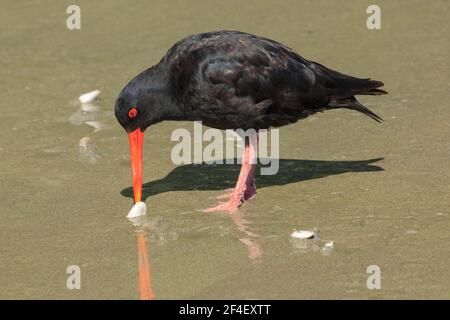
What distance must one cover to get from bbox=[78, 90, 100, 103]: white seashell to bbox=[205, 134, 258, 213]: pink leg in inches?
107

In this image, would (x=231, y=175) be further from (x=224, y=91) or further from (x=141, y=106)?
(x=141, y=106)

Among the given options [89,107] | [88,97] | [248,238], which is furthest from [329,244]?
[88,97]

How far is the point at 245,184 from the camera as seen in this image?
322 inches

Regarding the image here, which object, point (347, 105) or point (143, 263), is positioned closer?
point (143, 263)

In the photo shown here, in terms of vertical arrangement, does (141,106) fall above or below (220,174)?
above

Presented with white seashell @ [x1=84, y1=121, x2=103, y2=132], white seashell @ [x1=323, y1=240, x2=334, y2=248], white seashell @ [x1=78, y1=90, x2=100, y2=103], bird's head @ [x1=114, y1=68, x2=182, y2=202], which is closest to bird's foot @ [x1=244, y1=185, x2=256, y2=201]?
bird's head @ [x1=114, y1=68, x2=182, y2=202]

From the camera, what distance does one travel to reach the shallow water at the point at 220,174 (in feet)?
21.5

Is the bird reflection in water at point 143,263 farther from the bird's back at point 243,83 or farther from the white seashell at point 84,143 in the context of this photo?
the white seashell at point 84,143

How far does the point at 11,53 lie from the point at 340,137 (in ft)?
14.9

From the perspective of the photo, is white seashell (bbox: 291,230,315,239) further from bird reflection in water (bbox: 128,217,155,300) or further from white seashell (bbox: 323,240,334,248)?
bird reflection in water (bbox: 128,217,155,300)

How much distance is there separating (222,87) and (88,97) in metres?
2.99

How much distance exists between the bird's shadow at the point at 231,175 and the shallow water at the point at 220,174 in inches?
1.0

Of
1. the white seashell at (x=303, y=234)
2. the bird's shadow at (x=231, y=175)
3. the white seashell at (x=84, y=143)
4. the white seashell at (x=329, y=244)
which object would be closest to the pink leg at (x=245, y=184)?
the bird's shadow at (x=231, y=175)

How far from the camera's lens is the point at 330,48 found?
38.2 feet
